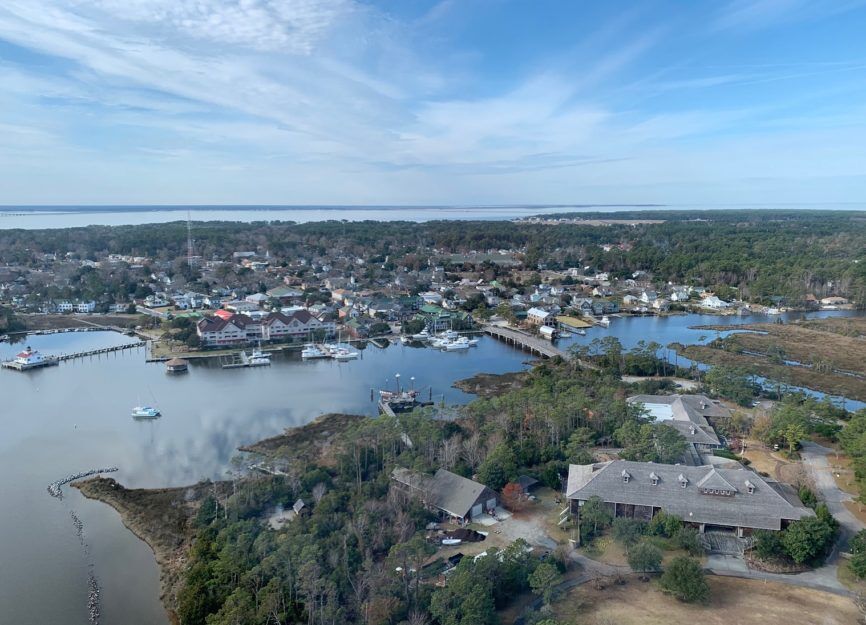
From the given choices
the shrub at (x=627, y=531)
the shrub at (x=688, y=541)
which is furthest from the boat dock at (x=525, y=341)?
the shrub at (x=688, y=541)

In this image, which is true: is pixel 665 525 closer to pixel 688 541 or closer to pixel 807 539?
pixel 688 541

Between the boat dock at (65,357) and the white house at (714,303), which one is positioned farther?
the white house at (714,303)

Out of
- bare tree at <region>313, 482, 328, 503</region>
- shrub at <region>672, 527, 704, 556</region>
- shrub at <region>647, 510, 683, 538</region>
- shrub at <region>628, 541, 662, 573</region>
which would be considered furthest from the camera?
bare tree at <region>313, 482, 328, 503</region>

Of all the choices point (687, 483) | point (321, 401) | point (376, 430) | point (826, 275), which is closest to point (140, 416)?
point (321, 401)

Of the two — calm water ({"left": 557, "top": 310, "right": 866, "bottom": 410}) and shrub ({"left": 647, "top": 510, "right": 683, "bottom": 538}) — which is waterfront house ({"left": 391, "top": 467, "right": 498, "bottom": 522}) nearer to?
shrub ({"left": 647, "top": 510, "right": 683, "bottom": 538})

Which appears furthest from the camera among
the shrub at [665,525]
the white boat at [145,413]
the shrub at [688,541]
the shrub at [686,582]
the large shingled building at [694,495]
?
the white boat at [145,413]

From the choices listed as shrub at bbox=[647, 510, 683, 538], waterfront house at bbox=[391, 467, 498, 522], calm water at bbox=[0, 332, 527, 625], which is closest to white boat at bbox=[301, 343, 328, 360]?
calm water at bbox=[0, 332, 527, 625]

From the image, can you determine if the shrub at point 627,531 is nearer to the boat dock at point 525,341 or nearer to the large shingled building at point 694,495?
the large shingled building at point 694,495

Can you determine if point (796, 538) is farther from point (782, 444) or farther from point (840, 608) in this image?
point (782, 444)
